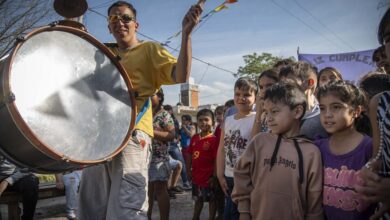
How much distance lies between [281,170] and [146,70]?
120 centimetres

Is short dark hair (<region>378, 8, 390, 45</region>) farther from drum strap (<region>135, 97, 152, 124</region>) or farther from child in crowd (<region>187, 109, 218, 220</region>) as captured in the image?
child in crowd (<region>187, 109, 218, 220</region>)

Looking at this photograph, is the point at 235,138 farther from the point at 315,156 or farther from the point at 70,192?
the point at 70,192

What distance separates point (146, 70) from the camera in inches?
101

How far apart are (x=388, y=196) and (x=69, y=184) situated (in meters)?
4.47

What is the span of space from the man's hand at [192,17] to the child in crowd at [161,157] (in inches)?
78.1

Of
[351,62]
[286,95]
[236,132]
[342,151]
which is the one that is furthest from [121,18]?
[351,62]

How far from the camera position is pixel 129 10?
2680 mm

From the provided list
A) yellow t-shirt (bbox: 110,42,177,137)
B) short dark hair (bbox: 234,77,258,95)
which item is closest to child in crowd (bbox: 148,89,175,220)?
short dark hair (bbox: 234,77,258,95)

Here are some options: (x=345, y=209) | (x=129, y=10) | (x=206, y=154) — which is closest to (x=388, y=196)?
(x=345, y=209)

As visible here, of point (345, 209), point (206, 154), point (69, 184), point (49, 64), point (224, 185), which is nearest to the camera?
point (345, 209)

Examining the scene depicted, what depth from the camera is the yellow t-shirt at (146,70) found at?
8.20 ft

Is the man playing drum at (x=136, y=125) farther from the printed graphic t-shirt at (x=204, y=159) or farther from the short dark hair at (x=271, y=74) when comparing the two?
the printed graphic t-shirt at (x=204, y=159)

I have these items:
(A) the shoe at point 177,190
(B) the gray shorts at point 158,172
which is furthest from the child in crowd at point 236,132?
(A) the shoe at point 177,190

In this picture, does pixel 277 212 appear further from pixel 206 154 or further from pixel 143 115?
pixel 206 154
